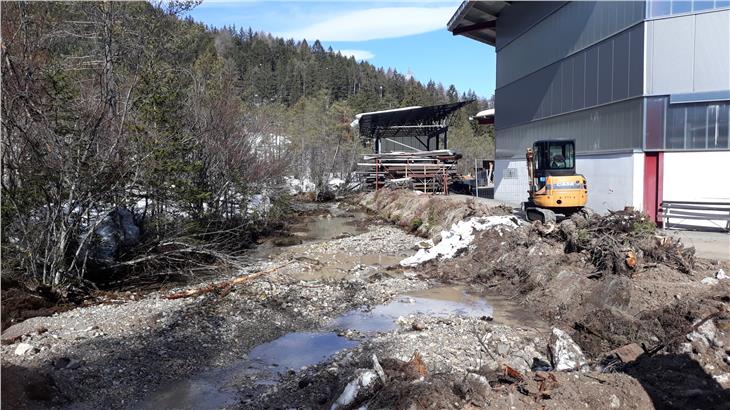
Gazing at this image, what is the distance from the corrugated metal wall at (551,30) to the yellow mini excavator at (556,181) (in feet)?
19.6

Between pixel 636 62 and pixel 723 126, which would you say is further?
pixel 636 62

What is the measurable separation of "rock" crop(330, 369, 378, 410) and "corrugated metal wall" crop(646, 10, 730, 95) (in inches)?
666

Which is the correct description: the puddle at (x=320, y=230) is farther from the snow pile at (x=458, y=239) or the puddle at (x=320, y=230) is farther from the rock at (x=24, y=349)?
the rock at (x=24, y=349)

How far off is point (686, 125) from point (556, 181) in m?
5.24

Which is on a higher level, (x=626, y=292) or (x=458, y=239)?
(x=458, y=239)

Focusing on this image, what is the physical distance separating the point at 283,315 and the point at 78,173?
509 centimetres

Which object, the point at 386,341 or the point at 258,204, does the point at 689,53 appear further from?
the point at 258,204

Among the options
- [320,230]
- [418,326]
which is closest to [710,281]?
[418,326]

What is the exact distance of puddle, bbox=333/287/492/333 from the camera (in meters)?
11.1

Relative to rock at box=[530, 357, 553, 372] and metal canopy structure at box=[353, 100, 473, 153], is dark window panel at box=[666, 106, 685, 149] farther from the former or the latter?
metal canopy structure at box=[353, 100, 473, 153]

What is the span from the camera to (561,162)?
57.7 ft

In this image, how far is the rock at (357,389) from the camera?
5.98 metres

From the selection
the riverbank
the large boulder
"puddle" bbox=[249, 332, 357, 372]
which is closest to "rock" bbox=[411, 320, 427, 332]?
the riverbank

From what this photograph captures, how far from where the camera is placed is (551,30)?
2641 centimetres
